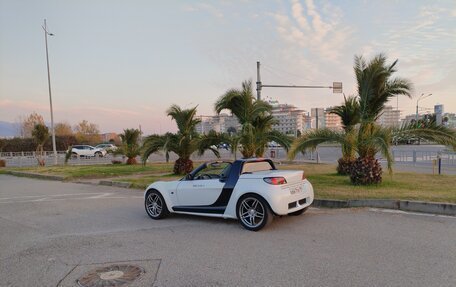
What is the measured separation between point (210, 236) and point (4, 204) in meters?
7.67

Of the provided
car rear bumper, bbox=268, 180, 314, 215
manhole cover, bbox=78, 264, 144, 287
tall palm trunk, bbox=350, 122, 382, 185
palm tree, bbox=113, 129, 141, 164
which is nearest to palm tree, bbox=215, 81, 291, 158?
tall palm trunk, bbox=350, 122, 382, 185

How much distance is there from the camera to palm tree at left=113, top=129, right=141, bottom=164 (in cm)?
2378

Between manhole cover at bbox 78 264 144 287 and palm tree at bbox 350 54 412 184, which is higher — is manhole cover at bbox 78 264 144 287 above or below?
below

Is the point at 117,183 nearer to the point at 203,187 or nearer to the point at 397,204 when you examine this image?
the point at 203,187

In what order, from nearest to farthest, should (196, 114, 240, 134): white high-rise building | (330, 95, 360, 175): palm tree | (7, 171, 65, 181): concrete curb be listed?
(330, 95, 360, 175): palm tree, (196, 114, 240, 134): white high-rise building, (7, 171, 65, 181): concrete curb

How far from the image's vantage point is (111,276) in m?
4.30

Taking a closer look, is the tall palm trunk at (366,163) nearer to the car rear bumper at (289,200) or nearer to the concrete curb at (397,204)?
the concrete curb at (397,204)

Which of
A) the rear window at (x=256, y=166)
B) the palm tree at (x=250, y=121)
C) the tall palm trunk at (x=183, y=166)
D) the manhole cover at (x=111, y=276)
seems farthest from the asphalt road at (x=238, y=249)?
the tall palm trunk at (x=183, y=166)

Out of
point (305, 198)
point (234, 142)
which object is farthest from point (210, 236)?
point (234, 142)

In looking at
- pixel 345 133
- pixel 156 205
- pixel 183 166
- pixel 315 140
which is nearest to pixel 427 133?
pixel 345 133

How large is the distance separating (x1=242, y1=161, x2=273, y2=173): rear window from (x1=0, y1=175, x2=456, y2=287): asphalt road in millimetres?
1096

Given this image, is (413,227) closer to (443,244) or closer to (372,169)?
(443,244)

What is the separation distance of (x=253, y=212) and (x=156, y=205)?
2.48 m

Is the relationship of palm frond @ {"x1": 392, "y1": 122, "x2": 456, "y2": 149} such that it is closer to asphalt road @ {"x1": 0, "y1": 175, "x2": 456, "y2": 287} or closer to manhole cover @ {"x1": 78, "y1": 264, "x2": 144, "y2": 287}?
asphalt road @ {"x1": 0, "y1": 175, "x2": 456, "y2": 287}
